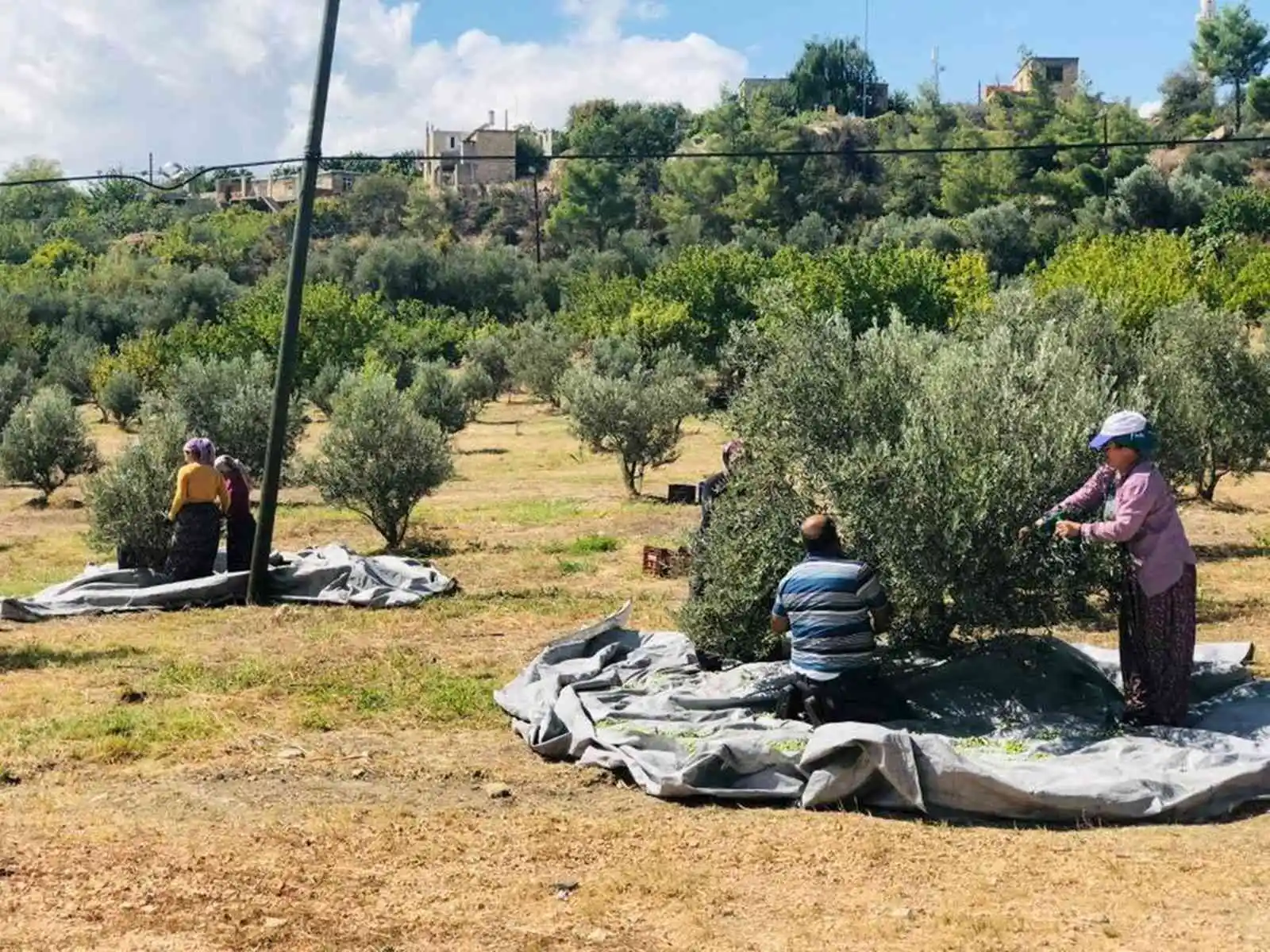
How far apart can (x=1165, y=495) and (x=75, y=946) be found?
5786 mm

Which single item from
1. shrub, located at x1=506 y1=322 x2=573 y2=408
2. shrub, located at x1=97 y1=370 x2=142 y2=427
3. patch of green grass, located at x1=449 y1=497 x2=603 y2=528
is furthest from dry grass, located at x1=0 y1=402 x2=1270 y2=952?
shrub, located at x1=506 y1=322 x2=573 y2=408

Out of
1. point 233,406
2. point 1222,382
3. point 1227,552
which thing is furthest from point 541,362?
point 1227,552

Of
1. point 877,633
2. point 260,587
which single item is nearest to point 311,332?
point 260,587

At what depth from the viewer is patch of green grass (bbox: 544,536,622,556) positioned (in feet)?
53.2

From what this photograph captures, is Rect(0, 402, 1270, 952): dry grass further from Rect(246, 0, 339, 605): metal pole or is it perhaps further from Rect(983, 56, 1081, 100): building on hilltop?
Rect(983, 56, 1081, 100): building on hilltop

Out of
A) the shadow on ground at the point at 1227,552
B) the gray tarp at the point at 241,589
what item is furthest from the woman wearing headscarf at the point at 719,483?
the shadow on ground at the point at 1227,552

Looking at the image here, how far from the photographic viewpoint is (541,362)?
47.2 m

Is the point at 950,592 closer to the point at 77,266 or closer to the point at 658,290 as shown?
the point at 658,290

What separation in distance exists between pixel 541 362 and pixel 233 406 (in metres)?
25.5

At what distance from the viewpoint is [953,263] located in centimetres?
5016

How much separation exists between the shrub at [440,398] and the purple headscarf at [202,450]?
20.5 metres

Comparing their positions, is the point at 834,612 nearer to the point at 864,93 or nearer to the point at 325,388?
the point at 325,388

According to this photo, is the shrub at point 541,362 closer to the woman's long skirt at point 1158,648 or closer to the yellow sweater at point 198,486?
the yellow sweater at point 198,486

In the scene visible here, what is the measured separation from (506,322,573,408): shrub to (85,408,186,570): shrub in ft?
100
